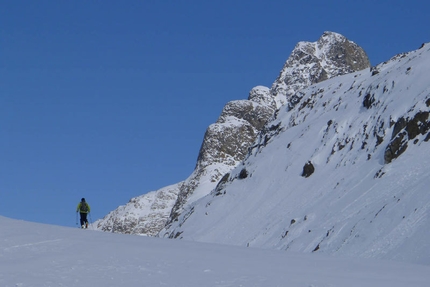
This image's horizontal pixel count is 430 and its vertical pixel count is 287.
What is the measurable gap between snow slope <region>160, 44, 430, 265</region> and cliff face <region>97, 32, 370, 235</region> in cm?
3464

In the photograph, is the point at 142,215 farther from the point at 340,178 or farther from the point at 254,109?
the point at 340,178

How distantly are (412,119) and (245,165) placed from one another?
26.2m

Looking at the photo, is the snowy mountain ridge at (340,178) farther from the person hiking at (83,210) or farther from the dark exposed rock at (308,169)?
the person hiking at (83,210)

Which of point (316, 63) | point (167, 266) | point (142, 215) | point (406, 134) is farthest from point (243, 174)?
point (142, 215)

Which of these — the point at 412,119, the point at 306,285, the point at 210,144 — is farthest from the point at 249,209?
the point at 210,144

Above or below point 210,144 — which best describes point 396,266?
below

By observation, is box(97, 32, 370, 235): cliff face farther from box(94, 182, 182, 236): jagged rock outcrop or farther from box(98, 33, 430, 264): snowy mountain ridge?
box(98, 33, 430, 264): snowy mountain ridge

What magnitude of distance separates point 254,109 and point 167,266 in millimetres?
122840

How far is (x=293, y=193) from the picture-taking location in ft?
207

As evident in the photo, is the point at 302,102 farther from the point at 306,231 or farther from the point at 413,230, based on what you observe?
the point at 413,230

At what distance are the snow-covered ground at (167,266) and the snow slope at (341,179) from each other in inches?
687

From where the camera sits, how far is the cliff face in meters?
122

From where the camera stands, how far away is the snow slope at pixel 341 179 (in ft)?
137

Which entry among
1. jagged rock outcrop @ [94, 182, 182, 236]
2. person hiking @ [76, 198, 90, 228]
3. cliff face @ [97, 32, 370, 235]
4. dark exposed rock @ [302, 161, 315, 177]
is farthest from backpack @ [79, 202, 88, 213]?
jagged rock outcrop @ [94, 182, 182, 236]
